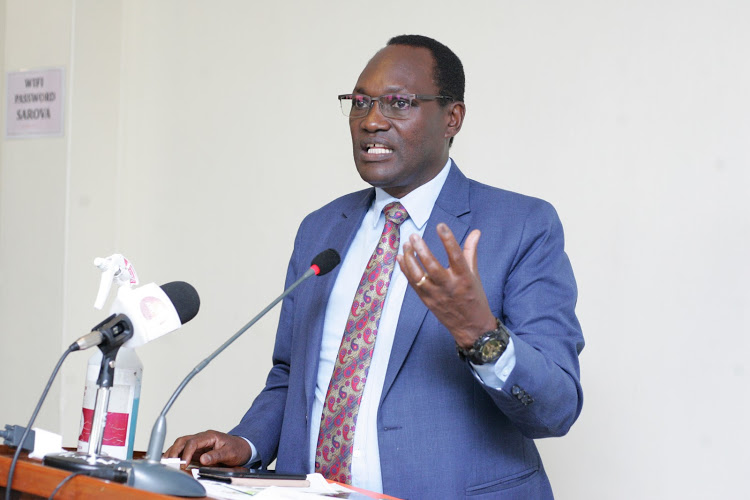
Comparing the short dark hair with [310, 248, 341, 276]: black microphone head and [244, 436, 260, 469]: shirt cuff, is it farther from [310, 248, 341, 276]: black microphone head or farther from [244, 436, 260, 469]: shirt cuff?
[244, 436, 260, 469]: shirt cuff

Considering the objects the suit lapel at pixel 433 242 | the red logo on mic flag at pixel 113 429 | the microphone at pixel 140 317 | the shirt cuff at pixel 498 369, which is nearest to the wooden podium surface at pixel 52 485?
the red logo on mic flag at pixel 113 429

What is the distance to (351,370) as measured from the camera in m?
2.27

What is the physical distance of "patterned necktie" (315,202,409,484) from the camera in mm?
2217

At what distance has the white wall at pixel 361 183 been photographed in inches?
118

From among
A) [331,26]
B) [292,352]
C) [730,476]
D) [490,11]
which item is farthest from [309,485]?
[331,26]

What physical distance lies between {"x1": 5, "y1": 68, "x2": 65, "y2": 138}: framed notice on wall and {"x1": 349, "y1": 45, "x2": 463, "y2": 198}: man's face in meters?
2.24

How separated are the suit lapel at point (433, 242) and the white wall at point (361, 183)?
0.90 m

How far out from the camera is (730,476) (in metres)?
2.92

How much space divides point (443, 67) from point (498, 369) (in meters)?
1.01

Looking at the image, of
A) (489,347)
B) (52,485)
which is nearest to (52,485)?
(52,485)

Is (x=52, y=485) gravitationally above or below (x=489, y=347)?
below

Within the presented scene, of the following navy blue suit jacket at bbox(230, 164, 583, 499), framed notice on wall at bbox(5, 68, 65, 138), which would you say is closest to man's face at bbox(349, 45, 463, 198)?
navy blue suit jacket at bbox(230, 164, 583, 499)

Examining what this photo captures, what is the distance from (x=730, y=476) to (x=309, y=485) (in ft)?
5.52

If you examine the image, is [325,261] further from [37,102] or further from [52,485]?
[37,102]
